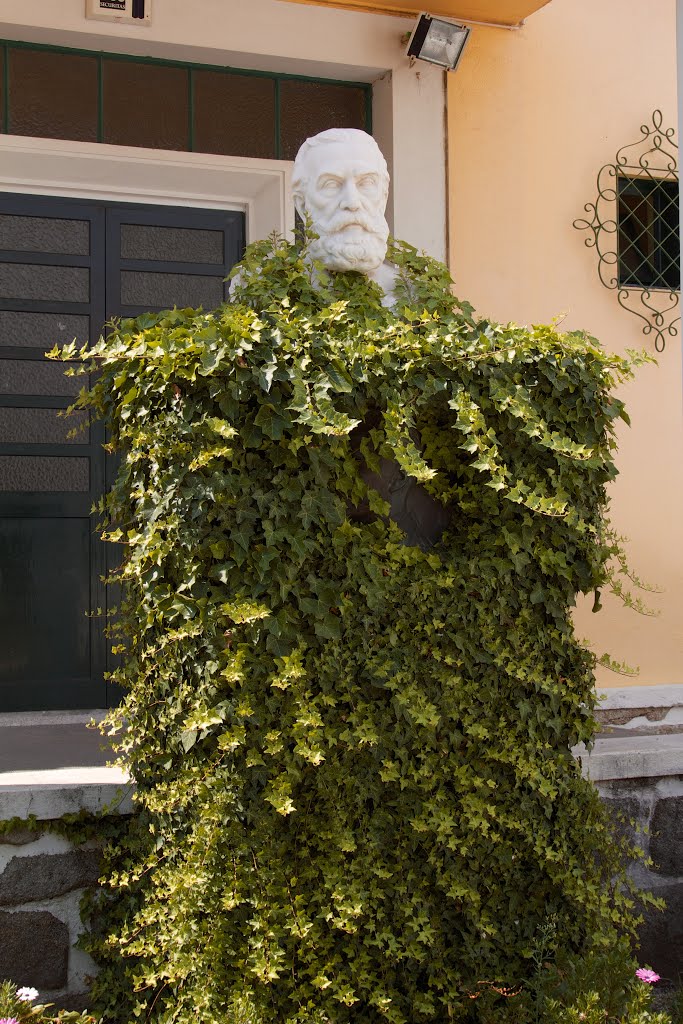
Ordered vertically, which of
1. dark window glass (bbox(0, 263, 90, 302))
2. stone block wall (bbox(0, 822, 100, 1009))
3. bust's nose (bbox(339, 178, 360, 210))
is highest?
dark window glass (bbox(0, 263, 90, 302))

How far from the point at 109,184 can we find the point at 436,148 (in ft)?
4.80

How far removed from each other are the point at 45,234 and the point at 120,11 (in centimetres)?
97

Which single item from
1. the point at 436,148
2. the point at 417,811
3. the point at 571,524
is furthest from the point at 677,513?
the point at 417,811

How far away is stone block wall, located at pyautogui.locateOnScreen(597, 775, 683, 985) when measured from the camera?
9.71ft

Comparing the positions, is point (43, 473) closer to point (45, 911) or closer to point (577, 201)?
point (45, 911)

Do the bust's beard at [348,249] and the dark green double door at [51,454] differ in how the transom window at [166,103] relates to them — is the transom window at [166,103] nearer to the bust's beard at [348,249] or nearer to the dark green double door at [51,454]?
the dark green double door at [51,454]

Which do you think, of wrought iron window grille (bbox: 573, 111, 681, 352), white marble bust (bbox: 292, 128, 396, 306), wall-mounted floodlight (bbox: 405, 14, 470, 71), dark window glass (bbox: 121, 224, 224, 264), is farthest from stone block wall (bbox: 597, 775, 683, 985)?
wall-mounted floodlight (bbox: 405, 14, 470, 71)

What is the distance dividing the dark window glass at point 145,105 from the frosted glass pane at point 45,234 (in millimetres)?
422

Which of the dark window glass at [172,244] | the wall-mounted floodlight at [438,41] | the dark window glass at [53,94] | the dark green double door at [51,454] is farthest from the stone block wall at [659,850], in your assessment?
the dark window glass at [53,94]

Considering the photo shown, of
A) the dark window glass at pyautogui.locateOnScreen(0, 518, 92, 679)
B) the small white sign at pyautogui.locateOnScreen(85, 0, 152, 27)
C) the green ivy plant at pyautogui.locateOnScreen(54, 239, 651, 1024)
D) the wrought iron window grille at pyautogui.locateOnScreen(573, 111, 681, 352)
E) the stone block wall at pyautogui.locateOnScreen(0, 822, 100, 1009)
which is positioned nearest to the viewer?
the green ivy plant at pyautogui.locateOnScreen(54, 239, 651, 1024)

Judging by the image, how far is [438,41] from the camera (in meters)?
4.52

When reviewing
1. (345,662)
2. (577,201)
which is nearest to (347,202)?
(345,662)

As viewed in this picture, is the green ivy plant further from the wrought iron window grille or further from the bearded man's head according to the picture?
the wrought iron window grille

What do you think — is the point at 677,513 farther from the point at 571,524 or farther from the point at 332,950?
the point at 332,950
